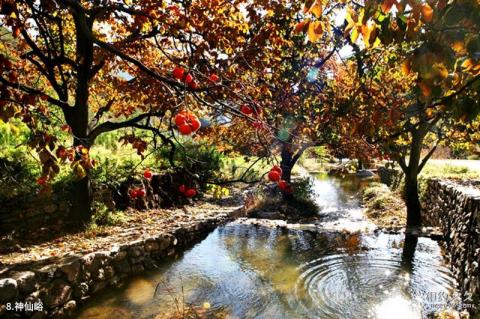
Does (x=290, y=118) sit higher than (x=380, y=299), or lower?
higher

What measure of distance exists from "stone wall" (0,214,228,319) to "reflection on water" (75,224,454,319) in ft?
0.83

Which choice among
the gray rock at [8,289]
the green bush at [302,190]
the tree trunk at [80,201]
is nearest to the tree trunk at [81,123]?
the tree trunk at [80,201]

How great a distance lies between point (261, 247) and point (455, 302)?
4.22 m

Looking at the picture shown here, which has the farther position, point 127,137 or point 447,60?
point 127,137

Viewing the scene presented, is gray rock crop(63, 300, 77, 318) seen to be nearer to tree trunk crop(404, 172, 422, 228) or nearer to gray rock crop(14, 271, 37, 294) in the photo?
gray rock crop(14, 271, 37, 294)

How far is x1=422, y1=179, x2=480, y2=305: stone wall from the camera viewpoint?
229 inches

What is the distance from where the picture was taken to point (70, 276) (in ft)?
17.8

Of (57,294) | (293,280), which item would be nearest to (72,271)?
(57,294)

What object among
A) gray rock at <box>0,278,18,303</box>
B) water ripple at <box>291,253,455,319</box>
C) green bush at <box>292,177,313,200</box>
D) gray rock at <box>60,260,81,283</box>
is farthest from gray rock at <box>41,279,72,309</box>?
green bush at <box>292,177,313,200</box>

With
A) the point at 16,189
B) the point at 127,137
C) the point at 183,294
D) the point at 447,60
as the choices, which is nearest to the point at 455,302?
the point at 183,294

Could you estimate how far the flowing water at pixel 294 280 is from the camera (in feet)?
18.4

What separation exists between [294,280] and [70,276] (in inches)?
146

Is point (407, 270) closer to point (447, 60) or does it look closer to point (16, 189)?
point (447, 60)

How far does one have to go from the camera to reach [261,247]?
8.98 metres
